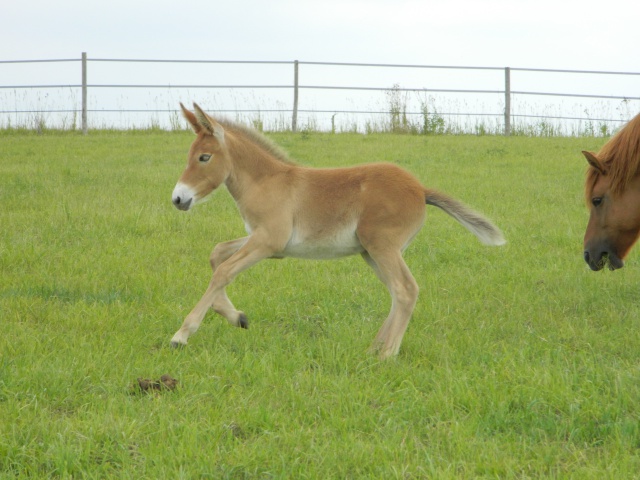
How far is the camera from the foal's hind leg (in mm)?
4738

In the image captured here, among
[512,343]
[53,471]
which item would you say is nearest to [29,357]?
[53,471]

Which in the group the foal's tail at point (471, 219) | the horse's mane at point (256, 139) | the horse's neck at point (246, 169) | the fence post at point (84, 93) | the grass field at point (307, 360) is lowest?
the grass field at point (307, 360)

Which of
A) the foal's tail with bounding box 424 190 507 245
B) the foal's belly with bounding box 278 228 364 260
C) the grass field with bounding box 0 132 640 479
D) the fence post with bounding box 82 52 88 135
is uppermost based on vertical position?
the fence post with bounding box 82 52 88 135

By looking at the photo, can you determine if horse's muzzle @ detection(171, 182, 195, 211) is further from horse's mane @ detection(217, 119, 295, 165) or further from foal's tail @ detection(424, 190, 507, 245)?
foal's tail @ detection(424, 190, 507, 245)

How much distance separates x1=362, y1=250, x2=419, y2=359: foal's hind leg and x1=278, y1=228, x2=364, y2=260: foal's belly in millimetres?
202

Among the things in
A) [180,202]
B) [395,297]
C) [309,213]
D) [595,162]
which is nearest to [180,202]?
[180,202]

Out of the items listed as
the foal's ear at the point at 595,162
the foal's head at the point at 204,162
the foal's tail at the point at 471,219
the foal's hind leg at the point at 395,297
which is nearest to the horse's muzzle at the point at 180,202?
the foal's head at the point at 204,162

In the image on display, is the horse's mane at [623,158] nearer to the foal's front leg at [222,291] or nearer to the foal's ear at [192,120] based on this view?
the foal's front leg at [222,291]

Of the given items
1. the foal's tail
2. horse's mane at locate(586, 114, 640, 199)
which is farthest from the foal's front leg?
horse's mane at locate(586, 114, 640, 199)

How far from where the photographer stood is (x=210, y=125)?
5156mm

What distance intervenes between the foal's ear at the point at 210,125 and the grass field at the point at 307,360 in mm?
1349

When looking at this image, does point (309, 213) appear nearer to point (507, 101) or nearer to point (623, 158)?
point (623, 158)

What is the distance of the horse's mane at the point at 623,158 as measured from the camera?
527cm

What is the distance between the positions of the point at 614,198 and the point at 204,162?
116 inches
